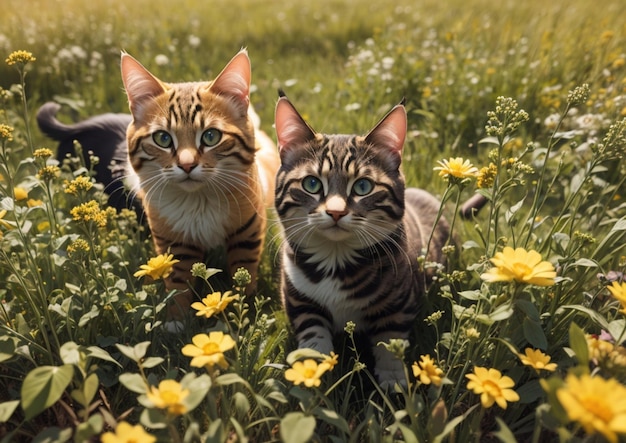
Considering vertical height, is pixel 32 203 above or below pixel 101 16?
below

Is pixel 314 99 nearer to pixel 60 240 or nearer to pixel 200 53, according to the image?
pixel 200 53

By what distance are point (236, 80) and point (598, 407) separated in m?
1.82

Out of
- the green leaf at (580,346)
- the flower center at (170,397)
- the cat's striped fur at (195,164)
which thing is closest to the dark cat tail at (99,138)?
the cat's striped fur at (195,164)

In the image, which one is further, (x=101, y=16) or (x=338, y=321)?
(x=101, y=16)

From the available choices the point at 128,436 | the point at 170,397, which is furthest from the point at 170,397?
the point at 128,436

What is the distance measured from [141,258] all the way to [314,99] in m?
2.46

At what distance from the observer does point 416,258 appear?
2146mm

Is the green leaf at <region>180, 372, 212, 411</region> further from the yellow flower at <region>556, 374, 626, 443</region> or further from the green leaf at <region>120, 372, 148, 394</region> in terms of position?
the yellow flower at <region>556, 374, 626, 443</region>

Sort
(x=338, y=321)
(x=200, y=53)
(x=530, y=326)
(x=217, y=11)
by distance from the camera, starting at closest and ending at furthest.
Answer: (x=530, y=326) → (x=338, y=321) → (x=200, y=53) → (x=217, y=11)

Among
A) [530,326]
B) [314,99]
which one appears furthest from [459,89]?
[530,326]

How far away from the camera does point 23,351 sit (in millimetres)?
1569

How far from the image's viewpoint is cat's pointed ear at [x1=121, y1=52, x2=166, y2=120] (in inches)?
82.8

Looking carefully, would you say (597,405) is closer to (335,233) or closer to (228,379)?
(228,379)

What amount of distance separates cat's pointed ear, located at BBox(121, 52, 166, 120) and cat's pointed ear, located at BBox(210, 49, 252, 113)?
0.26 metres
